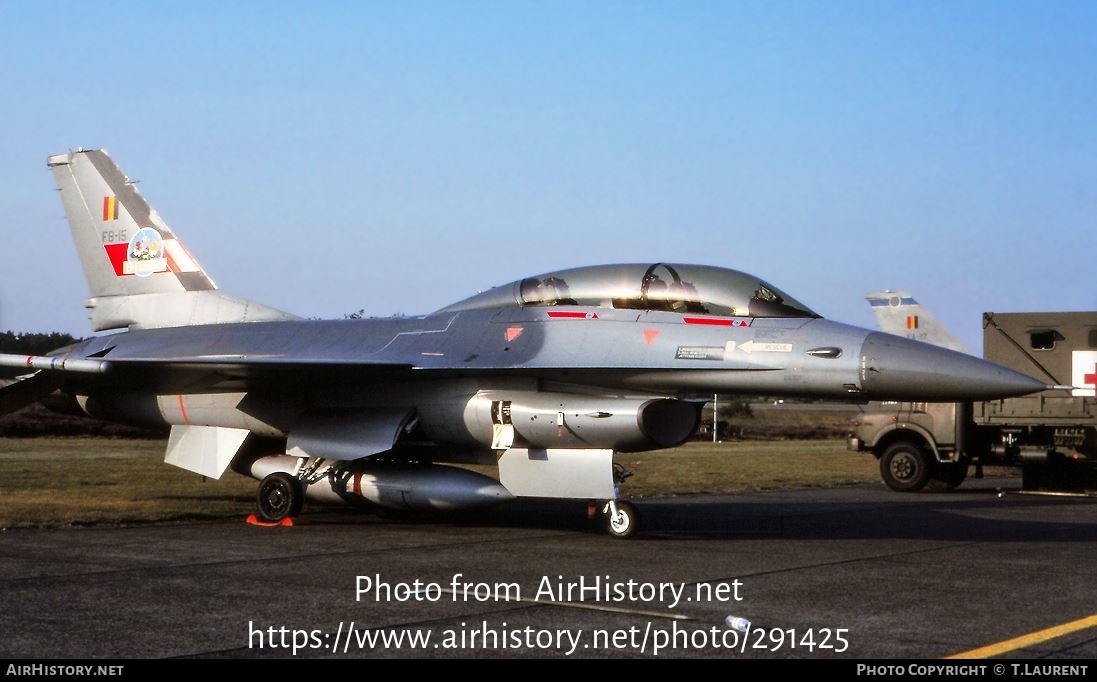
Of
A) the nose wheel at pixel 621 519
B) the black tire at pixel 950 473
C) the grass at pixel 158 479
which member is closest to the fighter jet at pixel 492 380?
the nose wheel at pixel 621 519

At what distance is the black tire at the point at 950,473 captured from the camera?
20.7 meters

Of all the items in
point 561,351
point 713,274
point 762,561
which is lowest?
point 762,561

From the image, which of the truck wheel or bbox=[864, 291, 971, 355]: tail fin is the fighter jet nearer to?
the truck wheel

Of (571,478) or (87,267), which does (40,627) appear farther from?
(87,267)

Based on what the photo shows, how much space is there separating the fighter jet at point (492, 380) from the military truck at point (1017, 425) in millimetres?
10174

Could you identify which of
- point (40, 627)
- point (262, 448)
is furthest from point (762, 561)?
point (262, 448)

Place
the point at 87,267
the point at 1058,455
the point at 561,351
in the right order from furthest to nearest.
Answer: the point at 1058,455, the point at 87,267, the point at 561,351

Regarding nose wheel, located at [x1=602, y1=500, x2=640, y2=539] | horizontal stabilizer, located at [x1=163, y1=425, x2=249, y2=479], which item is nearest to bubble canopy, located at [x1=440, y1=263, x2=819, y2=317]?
nose wheel, located at [x1=602, y1=500, x2=640, y2=539]

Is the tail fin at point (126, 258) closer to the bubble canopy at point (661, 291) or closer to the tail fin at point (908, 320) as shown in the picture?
the bubble canopy at point (661, 291)

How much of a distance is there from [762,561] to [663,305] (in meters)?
2.86

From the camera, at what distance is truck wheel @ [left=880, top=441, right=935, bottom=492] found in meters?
20.5

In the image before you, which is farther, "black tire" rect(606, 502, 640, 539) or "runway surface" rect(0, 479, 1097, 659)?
"black tire" rect(606, 502, 640, 539)

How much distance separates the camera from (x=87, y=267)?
1598cm

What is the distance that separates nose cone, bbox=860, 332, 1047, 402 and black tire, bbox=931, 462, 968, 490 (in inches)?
432
